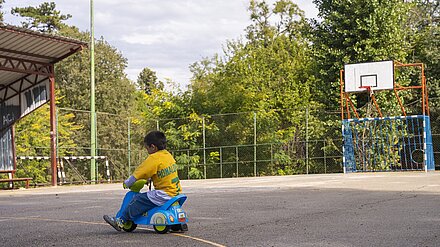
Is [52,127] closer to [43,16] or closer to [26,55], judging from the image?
[26,55]

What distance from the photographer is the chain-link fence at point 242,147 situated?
35.0 meters

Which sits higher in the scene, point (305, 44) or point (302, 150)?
point (305, 44)

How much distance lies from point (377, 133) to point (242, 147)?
6.81 metres

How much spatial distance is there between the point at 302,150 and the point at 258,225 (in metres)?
27.2

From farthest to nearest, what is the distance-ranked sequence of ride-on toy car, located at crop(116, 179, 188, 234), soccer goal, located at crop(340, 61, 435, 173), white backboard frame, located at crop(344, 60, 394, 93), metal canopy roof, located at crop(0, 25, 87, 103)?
white backboard frame, located at crop(344, 60, 394, 93) → soccer goal, located at crop(340, 61, 435, 173) → metal canopy roof, located at crop(0, 25, 87, 103) → ride-on toy car, located at crop(116, 179, 188, 234)

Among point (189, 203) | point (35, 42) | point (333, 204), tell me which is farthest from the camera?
point (35, 42)

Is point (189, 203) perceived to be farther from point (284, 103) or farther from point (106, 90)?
point (106, 90)

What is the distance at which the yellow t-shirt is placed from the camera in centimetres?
773

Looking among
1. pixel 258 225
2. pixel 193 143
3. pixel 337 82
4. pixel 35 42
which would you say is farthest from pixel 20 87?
pixel 258 225

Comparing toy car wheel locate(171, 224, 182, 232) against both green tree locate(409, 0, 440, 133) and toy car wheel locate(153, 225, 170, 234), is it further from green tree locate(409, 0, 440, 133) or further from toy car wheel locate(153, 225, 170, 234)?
green tree locate(409, 0, 440, 133)

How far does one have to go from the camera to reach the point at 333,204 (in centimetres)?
1200

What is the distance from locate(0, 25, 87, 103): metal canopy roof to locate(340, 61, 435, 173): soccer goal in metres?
12.1

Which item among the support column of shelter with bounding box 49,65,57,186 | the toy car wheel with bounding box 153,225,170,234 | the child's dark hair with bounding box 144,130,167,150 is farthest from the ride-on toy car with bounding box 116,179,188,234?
the support column of shelter with bounding box 49,65,57,186

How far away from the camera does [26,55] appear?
24.9 metres
